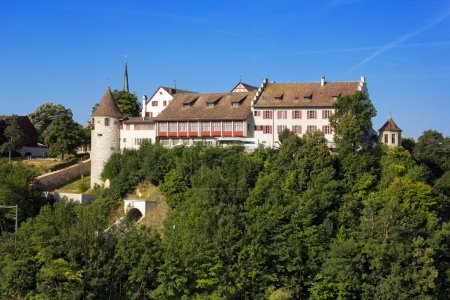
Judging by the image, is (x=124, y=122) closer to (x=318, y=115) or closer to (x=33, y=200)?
(x=33, y=200)

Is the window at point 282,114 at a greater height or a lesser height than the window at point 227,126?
greater

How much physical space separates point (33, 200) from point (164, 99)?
75.0 ft

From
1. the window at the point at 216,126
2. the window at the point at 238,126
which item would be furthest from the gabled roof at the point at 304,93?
the window at the point at 216,126

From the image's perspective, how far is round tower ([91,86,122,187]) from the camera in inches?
2501

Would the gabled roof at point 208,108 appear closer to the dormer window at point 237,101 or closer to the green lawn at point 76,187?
the dormer window at point 237,101

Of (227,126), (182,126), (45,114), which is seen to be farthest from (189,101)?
(45,114)

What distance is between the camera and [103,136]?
63.9m

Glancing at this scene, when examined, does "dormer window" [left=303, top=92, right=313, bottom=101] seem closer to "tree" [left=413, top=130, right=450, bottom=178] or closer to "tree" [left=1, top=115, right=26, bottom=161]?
"tree" [left=413, top=130, right=450, bottom=178]

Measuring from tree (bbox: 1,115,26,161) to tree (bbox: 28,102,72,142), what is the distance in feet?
53.5

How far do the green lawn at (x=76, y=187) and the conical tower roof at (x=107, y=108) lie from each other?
7.08 meters

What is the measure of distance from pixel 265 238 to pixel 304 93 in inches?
747

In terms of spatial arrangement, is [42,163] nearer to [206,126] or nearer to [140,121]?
[140,121]

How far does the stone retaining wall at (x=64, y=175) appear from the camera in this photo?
6306cm

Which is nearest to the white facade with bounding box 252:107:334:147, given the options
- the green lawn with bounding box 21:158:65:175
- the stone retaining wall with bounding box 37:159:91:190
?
the stone retaining wall with bounding box 37:159:91:190
